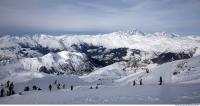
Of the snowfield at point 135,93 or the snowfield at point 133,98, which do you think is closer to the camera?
the snowfield at point 133,98

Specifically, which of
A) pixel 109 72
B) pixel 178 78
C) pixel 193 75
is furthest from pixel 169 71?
pixel 109 72

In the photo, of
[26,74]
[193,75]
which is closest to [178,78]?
[193,75]

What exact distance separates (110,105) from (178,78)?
34.6 metres

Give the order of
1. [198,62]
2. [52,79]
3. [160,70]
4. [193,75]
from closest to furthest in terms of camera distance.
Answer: [193,75] < [198,62] < [160,70] < [52,79]

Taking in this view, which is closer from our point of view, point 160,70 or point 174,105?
point 174,105

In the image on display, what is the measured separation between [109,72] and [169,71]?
125m

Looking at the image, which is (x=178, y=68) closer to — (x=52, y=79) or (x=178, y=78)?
(x=178, y=78)

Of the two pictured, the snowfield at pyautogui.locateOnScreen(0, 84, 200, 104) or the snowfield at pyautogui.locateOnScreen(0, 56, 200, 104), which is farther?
the snowfield at pyautogui.locateOnScreen(0, 56, 200, 104)

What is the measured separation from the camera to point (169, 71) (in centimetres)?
5991

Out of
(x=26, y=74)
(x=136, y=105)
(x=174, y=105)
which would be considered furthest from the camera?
(x=26, y=74)

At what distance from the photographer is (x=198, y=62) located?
5478 centimetres

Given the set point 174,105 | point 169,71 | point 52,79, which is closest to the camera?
point 174,105

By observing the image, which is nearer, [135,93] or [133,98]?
[133,98]

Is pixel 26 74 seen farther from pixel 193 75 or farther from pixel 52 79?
pixel 193 75
